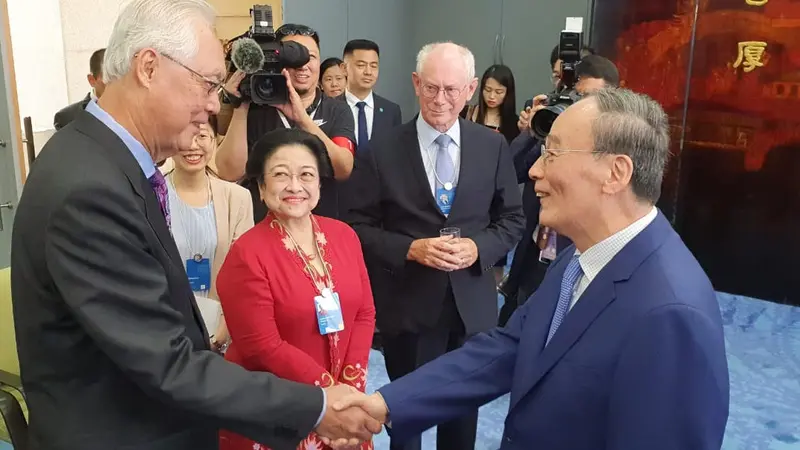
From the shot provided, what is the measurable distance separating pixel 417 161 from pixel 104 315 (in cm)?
129

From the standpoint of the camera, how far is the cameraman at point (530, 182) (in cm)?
284

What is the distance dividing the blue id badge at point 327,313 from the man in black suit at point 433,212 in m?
0.40

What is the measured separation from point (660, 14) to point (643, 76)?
0.41m

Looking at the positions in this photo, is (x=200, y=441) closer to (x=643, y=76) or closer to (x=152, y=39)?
(x=152, y=39)

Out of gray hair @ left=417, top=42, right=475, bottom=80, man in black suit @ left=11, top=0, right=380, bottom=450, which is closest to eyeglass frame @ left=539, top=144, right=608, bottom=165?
man in black suit @ left=11, top=0, right=380, bottom=450

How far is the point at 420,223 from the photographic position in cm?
228

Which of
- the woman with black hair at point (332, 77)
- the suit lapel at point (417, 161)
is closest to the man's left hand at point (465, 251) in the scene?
the suit lapel at point (417, 161)

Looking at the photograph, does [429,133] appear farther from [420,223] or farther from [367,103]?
[367,103]

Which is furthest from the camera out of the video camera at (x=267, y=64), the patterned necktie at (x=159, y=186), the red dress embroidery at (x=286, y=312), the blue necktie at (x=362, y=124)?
Answer: the blue necktie at (x=362, y=124)

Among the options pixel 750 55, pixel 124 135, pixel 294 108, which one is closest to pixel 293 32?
pixel 294 108

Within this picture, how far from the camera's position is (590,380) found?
49.4 inches

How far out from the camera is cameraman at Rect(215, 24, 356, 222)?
2418 mm

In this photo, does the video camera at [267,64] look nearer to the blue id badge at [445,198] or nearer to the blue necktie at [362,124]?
the blue id badge at [445,198]

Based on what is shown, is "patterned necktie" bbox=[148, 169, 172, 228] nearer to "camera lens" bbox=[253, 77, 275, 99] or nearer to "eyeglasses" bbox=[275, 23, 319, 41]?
"camera lens" bbox=[253, 77, 275, 99]
